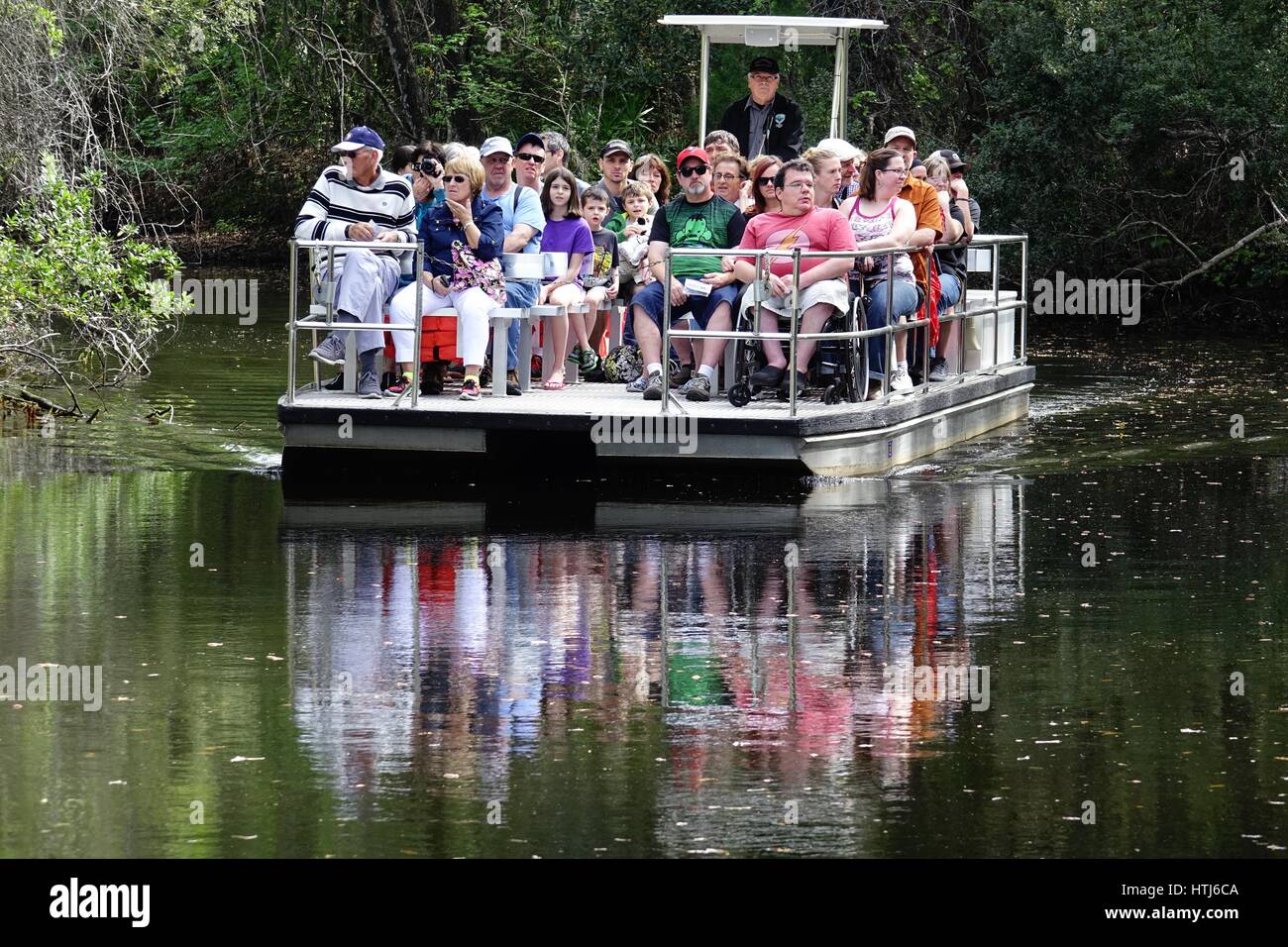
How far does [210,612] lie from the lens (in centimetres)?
980

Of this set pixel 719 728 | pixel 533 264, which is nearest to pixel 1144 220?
pixel 533 264

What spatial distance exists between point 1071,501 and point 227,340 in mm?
13035

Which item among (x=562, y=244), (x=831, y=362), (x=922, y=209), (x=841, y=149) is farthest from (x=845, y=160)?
(x=562, y=244)

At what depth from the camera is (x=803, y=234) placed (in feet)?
46.9

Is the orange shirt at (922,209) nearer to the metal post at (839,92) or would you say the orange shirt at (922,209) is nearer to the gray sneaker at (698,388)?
the gray sneaker at (698,388)

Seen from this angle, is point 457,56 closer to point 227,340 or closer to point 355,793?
point 227,340

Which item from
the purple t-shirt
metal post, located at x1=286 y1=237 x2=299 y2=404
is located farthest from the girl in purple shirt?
metal post, located at x1=286 y1=237 x2=299 y2=404

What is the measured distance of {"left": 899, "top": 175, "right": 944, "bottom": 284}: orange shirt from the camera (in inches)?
602

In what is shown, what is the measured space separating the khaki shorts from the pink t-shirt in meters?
0.18

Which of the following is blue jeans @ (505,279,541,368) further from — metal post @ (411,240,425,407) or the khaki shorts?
the khaki shorts

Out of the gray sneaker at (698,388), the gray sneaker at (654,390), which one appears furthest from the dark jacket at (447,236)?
the gray sneaker at (698,388)

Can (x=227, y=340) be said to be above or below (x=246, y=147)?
below

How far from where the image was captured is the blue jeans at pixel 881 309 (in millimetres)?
14500

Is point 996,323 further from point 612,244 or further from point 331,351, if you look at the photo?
point 331,351
